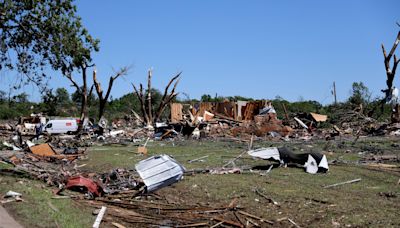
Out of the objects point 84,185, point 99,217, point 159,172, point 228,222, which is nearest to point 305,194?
point 228,222

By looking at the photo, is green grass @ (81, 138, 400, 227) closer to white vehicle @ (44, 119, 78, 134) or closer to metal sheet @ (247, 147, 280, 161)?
metal sheet @ (247, 147, 280, 161)

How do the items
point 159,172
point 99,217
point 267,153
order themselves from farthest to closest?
point 267,153 < point 159,172 < point 99,217

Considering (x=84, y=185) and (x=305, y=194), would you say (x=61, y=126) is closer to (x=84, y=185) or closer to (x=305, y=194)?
(x=84, y=185)

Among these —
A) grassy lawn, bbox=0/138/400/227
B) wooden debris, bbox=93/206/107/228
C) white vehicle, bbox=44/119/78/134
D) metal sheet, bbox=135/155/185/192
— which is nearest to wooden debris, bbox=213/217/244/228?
grassy lawn, bbox=0/138/400/227

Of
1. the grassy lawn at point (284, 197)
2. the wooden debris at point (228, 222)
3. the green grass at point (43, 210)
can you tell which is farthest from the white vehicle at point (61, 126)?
the wooden debris at point (228, 222)

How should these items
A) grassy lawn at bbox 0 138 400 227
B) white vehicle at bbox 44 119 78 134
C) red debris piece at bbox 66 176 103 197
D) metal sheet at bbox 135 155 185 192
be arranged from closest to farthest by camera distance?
grassy lawn at bbox 0 138 400 227 < red debris piece at bbox 66 176 103 197 < metal sheet at bbox 135 155 185 192 < white vehicle at bbox 44 119 78 134

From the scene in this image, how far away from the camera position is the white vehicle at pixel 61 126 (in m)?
35.4

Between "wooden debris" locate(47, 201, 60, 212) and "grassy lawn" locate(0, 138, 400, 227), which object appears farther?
"wooden debris" locate(47, 201, 60, 212)

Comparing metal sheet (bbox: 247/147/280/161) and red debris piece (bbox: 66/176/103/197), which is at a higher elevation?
metal sheet (bbox: 247/147/280/161)

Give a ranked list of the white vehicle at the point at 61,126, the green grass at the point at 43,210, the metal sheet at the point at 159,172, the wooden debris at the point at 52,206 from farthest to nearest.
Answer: the white vehicle at the point at 61,126 < the metal sheet at the point at 159,172 < the wooden debris at the point at 52,206 < the green grass at the point at 43,210

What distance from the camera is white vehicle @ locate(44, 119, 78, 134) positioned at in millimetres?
35406

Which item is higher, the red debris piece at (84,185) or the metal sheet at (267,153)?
the metal sheet at (267,153)

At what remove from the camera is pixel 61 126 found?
119ft

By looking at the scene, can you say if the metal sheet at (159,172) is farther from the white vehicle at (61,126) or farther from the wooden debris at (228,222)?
the white vehicle at (61,126)
